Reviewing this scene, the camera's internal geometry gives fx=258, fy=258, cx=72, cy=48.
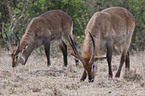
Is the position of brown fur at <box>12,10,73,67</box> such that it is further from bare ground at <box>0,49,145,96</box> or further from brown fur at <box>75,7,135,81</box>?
brown fur at <box>75,7,135,81</box>

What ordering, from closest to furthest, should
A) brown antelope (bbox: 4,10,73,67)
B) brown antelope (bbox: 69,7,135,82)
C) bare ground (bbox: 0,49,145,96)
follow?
bare ground (bbox: 0,49,145,96) → brown antelope (bbox: 69,7,135,82) → brown antelope (bbox: 4,10,73,67)

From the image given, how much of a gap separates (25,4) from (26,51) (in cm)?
386

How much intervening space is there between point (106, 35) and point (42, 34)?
289 centimetres

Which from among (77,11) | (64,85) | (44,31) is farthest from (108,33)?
(77,11)

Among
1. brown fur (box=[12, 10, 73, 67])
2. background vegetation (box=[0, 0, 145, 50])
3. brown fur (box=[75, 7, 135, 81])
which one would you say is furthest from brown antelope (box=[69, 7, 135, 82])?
background vegetation (box=[0, 0, 145, 50])

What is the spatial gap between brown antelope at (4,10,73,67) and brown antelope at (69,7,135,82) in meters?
2.42

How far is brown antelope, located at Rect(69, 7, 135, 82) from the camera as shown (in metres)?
5.61

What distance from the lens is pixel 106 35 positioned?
259 inches

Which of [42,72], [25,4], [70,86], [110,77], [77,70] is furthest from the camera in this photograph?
[25,4]

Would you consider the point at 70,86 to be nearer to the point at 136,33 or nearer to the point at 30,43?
the point at 30,43

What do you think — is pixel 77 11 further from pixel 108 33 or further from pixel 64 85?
pixel 64 85

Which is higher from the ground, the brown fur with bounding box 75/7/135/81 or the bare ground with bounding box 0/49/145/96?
the brown fur with bounding box 75/7/135/81

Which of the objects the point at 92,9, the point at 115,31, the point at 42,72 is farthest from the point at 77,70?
the point at 92,9

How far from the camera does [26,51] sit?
8508 millimetres
